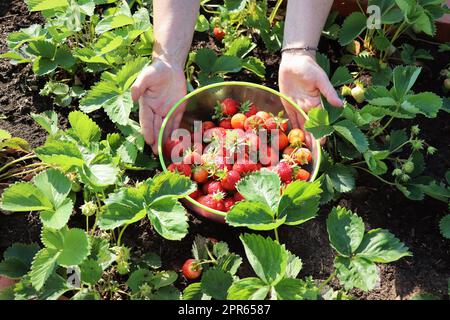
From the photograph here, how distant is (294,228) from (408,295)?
13.9 inches

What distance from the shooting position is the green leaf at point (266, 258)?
123cm

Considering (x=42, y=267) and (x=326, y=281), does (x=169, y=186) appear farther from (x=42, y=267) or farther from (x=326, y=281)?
(x=326, y=281)

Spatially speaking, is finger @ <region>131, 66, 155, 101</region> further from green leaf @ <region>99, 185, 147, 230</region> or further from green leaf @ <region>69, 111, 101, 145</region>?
green leaf @ <region>99, 185, 147, 230</region>

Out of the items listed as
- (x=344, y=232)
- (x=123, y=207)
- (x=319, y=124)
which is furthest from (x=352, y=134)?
(x=123, y=207)

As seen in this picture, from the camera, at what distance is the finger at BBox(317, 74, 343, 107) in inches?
62.2

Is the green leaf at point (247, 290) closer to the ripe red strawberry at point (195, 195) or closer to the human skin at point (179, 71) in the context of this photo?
the ripe red strawberry at point (195, 195)

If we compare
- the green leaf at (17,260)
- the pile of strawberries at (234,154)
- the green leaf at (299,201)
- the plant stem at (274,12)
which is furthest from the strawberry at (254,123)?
the green leaf at (17,260)

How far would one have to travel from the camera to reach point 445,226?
5.10 feet

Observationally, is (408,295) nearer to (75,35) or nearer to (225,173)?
(225,173)

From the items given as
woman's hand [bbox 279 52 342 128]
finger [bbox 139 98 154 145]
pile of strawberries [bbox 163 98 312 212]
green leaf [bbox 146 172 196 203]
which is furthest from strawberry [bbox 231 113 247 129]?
green leaf [bbox 146 172 196 203]

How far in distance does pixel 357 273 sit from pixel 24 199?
79 centimetres

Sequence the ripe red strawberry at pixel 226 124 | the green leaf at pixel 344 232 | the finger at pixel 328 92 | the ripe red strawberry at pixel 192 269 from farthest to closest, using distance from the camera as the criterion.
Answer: the ripe red strawberry at pixel 226 124, the finger at pixel 328 92, the ripe red strawberry at pixel 192 269, the green leaf at pixel 344 232

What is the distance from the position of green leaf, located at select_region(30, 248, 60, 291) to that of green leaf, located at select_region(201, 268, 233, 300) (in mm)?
357

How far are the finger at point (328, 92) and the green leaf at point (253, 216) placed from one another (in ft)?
1.44
